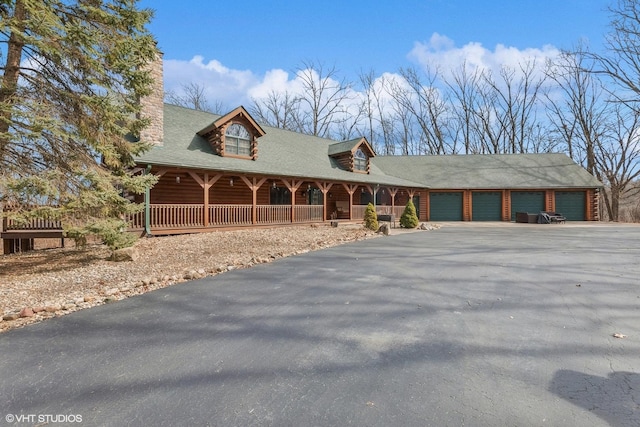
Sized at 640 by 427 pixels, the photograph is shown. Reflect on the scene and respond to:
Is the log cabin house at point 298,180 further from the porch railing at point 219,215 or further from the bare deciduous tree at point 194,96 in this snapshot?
the bare deciduous tree at point 194,96

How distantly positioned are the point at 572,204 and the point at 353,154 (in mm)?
15907

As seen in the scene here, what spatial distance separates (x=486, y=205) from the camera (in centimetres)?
2348

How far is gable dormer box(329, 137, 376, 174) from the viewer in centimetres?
2006

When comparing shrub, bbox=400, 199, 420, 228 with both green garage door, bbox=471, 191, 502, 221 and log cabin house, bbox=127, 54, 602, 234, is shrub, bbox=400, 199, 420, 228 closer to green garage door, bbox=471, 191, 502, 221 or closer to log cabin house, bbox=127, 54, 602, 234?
log cabin house, bbox=127, 54, 602, 234

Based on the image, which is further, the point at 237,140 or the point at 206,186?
the point at 237,140

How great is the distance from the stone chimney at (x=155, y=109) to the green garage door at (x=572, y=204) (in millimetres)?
24976

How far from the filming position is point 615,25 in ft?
67.8

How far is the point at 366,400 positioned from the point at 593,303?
3.94m

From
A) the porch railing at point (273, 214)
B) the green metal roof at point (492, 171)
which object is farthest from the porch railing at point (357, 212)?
the green metal roof at point (492, 171)

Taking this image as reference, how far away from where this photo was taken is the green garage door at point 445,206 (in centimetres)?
2387

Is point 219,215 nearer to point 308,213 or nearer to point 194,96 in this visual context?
point 308,213

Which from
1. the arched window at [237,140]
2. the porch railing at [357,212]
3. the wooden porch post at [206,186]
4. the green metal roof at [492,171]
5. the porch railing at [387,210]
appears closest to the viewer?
the wooden porch post at [206,186]

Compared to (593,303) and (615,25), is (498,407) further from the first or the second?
(615,25)

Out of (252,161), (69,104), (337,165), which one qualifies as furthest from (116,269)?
(337,165)
